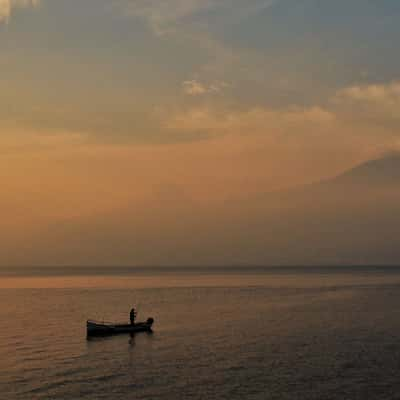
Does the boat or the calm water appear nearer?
the calm water

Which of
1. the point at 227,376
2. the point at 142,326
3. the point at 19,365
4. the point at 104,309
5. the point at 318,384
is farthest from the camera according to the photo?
the point at 104,309

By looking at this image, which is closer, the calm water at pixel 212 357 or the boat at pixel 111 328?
the calm water at pixel 212 357

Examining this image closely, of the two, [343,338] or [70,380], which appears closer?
[70,380]

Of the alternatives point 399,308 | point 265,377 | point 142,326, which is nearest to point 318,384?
point 265,377

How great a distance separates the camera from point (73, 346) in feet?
180

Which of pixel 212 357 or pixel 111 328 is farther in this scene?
pixel 111 328

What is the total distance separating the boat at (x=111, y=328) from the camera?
60.8 metres

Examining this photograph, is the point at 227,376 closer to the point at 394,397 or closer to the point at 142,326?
the point at 394,397

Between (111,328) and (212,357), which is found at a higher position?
(111,328)

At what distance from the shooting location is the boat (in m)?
60.8

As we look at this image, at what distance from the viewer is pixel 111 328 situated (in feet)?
210

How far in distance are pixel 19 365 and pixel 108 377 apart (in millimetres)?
8702

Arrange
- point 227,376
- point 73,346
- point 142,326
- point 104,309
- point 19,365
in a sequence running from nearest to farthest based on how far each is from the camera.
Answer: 1. point 227,376
2. point 19,365
3. point 73,346
4. point 142,326
5. point 104,309

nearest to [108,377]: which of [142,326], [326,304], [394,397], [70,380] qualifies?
[70,380]
